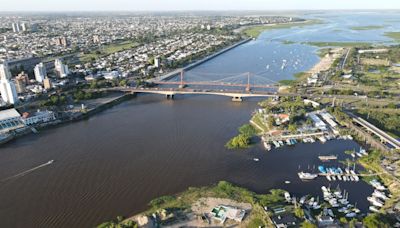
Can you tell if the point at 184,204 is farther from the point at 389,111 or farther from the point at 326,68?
the point at 326,68

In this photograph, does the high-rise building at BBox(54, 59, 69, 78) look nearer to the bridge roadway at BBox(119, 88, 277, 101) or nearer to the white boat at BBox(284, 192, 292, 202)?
the bridge roadway at BBox(119, 88, 277, 101)

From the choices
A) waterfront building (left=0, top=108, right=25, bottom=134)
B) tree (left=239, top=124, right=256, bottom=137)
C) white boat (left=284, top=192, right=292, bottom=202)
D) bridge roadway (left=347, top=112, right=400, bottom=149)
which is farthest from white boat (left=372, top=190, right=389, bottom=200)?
waterfront building (left=0, top=108, right=25, bottom=134)

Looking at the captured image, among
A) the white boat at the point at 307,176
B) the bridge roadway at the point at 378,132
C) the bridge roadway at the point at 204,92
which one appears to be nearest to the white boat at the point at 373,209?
the white boat at the point at 307,176

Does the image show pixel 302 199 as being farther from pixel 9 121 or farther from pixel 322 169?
pixel 9 121

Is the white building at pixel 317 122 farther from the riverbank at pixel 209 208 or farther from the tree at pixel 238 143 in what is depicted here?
the riverbank at pixel 209 208

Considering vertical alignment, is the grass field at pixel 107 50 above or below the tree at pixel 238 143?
below

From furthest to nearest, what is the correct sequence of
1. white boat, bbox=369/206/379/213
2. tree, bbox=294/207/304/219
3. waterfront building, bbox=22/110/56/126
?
1. waterfront building, bbox=22/110/56/126
2. white boat, bbox=369/206/379/213
3. tree, bbox=294/207/304/219
